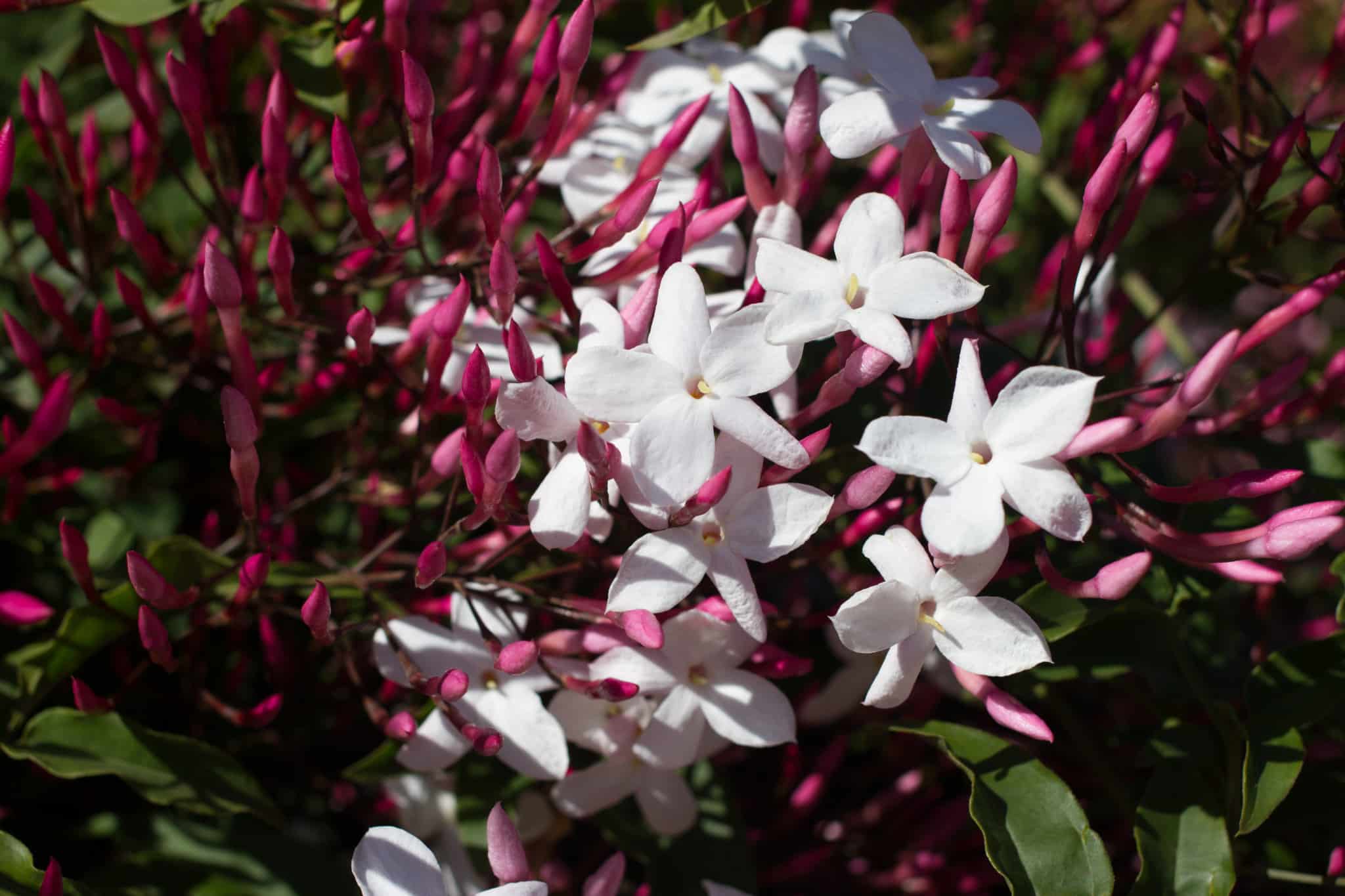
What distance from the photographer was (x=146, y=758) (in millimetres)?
801

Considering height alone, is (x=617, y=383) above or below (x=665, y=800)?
above

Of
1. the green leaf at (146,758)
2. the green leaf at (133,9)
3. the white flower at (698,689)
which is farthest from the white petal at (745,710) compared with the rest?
the green leaf at (133,9)

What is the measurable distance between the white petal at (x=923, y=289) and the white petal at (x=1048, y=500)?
0.37 feet

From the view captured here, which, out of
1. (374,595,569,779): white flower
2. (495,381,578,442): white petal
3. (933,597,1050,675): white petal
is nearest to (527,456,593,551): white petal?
(495,381,578,442): white petal

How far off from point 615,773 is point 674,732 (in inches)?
3.8

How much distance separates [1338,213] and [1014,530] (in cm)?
42

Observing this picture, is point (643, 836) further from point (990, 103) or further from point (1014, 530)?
point (990, 103)

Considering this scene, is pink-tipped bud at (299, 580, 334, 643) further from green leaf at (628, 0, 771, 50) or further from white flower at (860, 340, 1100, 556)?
green leaf at (628, 0, 771, 50)

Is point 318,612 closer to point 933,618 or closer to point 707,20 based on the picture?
point 933,618

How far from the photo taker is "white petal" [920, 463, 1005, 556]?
2.13ft

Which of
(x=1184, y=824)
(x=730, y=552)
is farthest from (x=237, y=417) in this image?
(x=1184, y=824)

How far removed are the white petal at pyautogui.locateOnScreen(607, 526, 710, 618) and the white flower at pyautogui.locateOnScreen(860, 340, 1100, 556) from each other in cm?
13

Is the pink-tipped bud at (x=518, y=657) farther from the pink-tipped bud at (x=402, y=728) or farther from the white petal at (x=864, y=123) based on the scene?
the white petal at (x=864, y=123)

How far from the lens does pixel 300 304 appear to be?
0.97m
